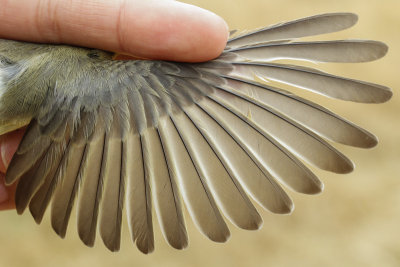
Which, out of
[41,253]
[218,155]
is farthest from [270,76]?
[41,253]

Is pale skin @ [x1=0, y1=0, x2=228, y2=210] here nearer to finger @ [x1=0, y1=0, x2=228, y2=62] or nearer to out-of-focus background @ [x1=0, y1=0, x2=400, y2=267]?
finger @ [x1=0, y1=0, x2=228, y2=62]

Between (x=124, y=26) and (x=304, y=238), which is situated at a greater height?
(x=124, y=26)

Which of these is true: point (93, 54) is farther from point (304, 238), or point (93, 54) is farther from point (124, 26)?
point (304, 238)

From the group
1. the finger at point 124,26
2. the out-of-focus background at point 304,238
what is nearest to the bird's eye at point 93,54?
the finger at point 124,26

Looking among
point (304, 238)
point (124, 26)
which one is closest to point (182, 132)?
point (124, 26)

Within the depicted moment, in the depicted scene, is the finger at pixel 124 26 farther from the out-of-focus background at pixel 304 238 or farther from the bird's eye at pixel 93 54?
the out-of-focus background at pixel 304 238

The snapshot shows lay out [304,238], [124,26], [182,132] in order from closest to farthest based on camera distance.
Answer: [182,132] < [124,26] < [304,238]
